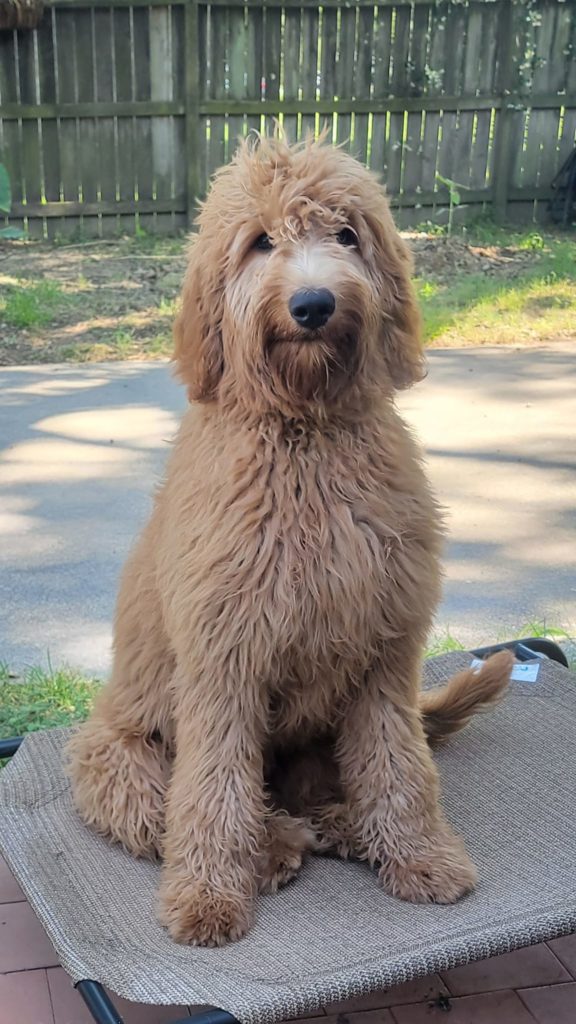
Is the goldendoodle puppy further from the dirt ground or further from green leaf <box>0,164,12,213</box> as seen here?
green leaf <box>0,164,12,213</box>

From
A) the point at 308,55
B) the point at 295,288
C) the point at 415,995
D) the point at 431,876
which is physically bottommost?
the point at 415,995

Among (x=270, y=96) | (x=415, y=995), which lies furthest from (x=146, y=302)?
(x=415, y=995)

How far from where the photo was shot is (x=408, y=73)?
34.9 feet

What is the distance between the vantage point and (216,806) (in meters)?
2.22

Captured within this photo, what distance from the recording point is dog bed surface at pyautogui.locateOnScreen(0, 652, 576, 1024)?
199 cm

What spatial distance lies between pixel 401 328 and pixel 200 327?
0.42 meters

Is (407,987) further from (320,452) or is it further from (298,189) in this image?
(298,189)

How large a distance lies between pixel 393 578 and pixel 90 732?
0.85 meters

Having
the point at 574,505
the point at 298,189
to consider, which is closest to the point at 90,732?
the point at 298,189

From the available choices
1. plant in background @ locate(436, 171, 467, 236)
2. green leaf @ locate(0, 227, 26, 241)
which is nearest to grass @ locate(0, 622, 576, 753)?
green leaf @ locate(0, 227, 26, 241)

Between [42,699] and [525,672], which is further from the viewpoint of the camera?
[42,699]

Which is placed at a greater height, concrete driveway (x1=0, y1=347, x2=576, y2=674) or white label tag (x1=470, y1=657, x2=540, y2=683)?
white label tag (x1=470, y1=657, x2=540, y2=683)

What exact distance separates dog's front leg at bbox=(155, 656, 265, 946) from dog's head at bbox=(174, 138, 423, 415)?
0.58 metres

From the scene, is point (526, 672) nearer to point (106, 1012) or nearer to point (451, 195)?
point (106, 1012)
